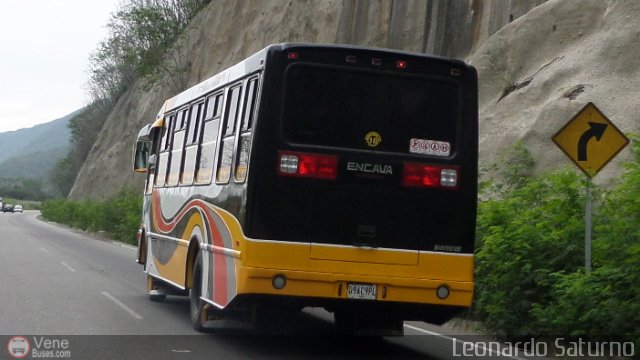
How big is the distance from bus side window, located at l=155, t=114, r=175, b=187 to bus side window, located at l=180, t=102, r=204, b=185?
152 centimetres

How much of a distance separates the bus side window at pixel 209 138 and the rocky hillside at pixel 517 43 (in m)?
11.2

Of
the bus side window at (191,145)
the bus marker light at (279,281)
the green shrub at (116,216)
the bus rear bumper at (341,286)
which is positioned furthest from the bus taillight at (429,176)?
the green shrub at (116,216)

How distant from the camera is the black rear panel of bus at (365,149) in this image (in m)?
11.0

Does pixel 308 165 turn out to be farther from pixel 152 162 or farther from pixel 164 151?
pixel 152 162

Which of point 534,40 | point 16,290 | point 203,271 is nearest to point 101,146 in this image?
point 534,40

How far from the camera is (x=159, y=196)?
1697 cm

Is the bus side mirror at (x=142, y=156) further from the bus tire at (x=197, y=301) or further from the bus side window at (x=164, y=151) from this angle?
the bus tire at (x=197, y=301)

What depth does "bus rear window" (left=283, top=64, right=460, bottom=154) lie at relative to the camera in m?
11.1

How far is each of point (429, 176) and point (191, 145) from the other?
178 inches

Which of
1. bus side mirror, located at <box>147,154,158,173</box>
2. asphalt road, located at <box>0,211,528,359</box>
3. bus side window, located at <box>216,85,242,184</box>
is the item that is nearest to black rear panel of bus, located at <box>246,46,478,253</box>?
bus side window, located at <box>216,85,242,184</box>

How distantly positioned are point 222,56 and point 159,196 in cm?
4215

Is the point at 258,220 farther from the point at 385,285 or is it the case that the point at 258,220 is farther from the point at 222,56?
the point at 222,56

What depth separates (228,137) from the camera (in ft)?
40.4

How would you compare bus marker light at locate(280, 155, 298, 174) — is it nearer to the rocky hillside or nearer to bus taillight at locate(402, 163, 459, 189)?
bus taillight at locate(402, 163, 459, 189)
